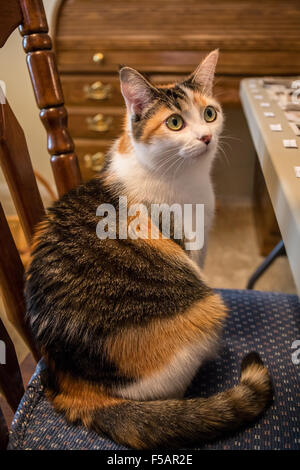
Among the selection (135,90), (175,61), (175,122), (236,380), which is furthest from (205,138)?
(175,61)

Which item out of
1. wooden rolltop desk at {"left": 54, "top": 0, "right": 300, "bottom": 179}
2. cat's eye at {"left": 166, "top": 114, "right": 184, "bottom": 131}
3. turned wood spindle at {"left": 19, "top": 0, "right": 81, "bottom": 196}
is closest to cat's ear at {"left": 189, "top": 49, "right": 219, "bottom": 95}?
cat's eye at {"left": 166, "top": 114, "right": 184, "bottom": 131}

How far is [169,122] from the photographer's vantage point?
0.77 m

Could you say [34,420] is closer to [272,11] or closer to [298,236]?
[298,236]

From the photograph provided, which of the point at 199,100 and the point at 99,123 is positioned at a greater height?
the point at 199,100

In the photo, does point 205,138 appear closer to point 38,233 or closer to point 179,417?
point 38,233

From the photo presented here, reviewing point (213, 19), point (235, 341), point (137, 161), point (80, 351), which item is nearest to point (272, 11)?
point (213, 19)

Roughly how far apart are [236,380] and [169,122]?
54 centimetres

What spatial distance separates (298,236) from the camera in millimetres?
469

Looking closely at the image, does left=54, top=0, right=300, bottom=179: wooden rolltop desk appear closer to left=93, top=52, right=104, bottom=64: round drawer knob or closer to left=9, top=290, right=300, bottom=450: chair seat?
left=93, top=52, right=104, bottom=64: round drawer knob

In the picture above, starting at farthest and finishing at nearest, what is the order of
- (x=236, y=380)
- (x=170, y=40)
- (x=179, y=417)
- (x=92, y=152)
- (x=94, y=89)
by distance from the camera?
(x=92, y=152) < (x=94, y=89) < (x=170, y=40) < (x=236, y=380) < (x=179, y=417)

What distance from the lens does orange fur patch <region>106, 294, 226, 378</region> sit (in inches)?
23.5

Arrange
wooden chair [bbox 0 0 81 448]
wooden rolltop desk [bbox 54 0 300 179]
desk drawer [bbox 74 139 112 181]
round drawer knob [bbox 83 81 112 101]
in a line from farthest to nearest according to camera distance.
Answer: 1. desk drawer [bbox 74 139 112 181]
2. round drawer knob [bbox 83 81 112 101]
3. wooden rolltop desk [bbox 54 0 300 179]
4. wooden chair [bbox 0 0 81 448]

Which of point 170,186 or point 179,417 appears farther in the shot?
point 170,186

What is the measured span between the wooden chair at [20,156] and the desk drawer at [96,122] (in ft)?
2.80
